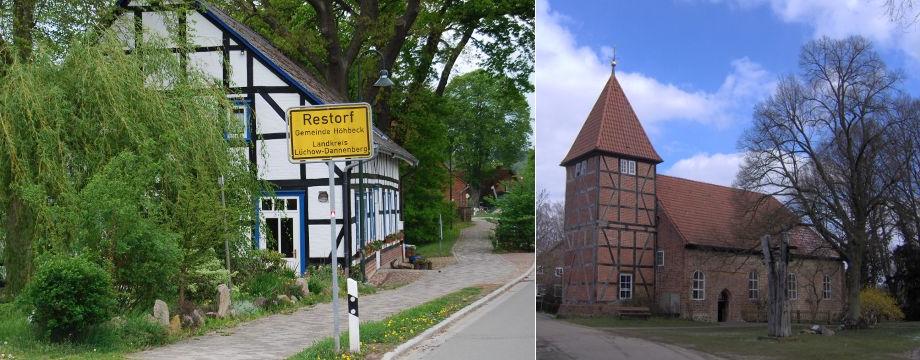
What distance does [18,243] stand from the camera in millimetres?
13461

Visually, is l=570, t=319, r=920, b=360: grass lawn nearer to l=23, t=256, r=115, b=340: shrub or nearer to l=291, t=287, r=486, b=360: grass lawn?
l=291, t=287, r=486, b=360: grass lawn

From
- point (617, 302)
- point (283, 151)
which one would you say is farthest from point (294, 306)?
point (617, 302)

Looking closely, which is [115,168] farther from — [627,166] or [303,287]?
[627,166]

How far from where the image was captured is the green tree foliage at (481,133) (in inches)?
2160

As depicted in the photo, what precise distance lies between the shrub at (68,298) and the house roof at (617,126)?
9.13 meters

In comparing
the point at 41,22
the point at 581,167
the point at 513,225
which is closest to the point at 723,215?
the point at 581,167

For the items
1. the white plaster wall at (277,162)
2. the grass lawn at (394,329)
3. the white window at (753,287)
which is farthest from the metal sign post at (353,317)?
the white plaster wall at (277,162)

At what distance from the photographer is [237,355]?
33.7 feet

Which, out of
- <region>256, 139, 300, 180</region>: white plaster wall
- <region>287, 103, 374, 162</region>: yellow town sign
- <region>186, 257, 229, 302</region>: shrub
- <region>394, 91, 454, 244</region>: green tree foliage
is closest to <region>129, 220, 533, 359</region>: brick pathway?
<region>186, 257, 229, 302</region>: shrub

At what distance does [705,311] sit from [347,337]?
31.1 feet

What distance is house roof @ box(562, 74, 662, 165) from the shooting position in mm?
2234

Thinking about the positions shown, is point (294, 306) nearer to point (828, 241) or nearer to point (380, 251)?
point (380, 251)

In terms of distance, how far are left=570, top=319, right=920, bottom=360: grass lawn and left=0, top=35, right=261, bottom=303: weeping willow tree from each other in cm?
1036

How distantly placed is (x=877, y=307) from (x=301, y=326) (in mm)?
11886
